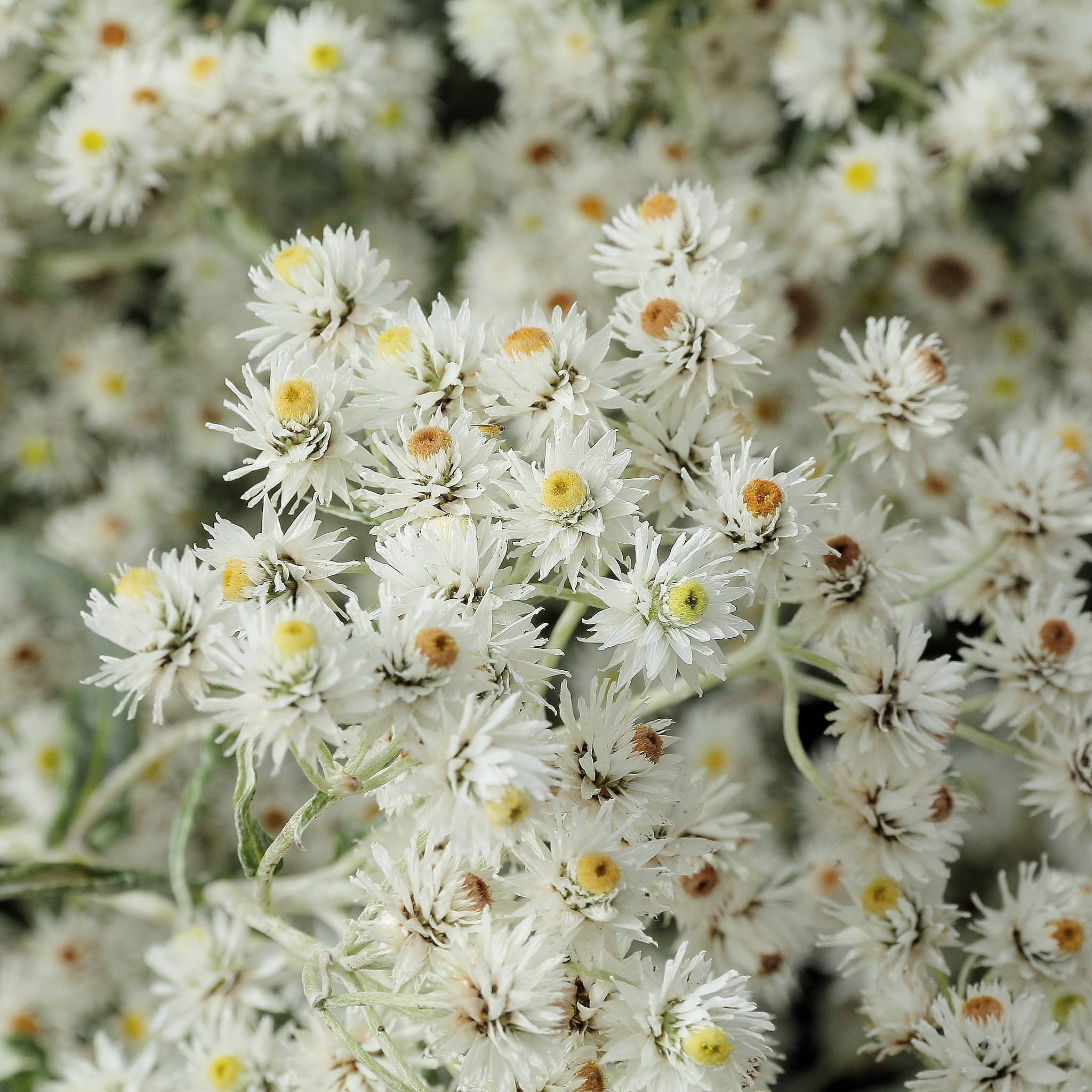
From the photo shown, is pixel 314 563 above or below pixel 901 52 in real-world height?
below

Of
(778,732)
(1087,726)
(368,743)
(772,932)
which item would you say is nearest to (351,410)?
(368,743)

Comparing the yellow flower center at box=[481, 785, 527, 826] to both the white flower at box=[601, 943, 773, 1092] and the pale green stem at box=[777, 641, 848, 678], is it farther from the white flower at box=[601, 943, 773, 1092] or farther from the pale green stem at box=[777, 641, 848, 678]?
the pale green stem at box=[777, 641, 848, 678]

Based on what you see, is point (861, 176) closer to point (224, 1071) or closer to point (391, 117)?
point (391, 117)

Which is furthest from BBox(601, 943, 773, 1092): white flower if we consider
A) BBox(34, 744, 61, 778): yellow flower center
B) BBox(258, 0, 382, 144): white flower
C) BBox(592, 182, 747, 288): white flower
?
BBox(258, 0, 382, 144): white flower

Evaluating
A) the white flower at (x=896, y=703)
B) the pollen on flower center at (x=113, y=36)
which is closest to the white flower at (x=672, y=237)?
the white flower at (x=896, y=703)

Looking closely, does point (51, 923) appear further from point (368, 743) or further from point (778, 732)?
point (778, 732)

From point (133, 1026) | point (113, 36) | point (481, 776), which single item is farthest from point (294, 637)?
point (113, 36)
